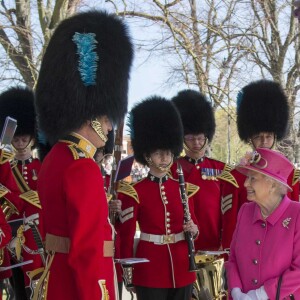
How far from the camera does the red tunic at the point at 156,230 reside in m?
3.86

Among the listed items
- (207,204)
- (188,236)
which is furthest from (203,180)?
(188,236)

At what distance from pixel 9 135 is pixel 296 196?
2.22 meters

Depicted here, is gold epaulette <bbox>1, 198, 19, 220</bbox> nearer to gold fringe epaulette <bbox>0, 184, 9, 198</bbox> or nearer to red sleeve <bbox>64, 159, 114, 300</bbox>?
gold fringe epaulette <bbox>0, 184, 9, 198</bbox>

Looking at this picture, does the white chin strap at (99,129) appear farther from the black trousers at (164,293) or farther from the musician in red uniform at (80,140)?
the black trousers at (164,293)

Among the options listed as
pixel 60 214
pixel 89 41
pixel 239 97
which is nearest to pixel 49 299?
pixel 60 214

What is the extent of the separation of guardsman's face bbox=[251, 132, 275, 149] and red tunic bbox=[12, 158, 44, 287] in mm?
1859

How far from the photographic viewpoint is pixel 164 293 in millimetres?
3895

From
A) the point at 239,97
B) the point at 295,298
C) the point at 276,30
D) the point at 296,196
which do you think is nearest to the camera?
the point at 295,298

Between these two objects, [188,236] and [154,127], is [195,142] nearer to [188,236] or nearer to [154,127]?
[154,127]

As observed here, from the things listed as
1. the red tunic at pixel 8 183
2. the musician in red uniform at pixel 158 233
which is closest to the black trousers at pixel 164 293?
the musician in red uniform at pixel 158 233

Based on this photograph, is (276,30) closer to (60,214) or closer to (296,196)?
(296,196)

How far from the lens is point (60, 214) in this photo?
8.05 ft

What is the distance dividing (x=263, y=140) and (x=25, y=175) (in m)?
2.04

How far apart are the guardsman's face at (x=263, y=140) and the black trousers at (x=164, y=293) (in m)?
1.41
